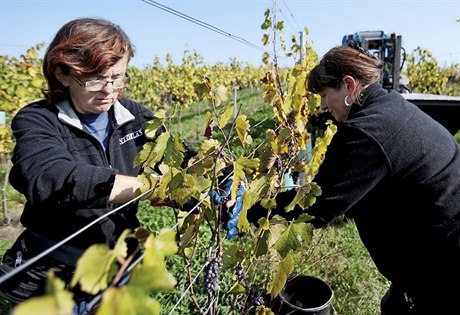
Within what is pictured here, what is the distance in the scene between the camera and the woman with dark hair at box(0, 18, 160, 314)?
50.3 inches

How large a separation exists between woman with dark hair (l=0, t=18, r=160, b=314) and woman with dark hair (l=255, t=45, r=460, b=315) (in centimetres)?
74

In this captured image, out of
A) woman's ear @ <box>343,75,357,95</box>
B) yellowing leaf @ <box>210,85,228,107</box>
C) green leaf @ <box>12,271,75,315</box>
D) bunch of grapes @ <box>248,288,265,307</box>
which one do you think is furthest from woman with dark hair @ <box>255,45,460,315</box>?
green leaf @ <box>12,271,75,315</box>

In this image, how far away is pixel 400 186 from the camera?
1.62 m

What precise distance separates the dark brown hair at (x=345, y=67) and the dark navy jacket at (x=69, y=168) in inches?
31.4

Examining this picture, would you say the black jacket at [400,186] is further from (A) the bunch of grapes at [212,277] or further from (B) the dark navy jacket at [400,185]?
(A) the bunch of grapes at [212,277]

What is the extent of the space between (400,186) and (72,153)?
127 centimetres

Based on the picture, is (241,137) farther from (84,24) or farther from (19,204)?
(19,204)

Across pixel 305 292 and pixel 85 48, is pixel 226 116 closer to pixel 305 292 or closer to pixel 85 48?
pixel 85 48

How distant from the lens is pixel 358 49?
1.85 meters

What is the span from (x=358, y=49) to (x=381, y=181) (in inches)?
24.9

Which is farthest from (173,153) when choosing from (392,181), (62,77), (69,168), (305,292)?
(305,292)

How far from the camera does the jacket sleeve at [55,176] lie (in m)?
1.26

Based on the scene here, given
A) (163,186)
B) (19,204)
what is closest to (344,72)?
(163,186)

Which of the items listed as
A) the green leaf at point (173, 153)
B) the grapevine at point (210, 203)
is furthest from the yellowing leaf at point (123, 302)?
the green leaf at point (173, 153)
